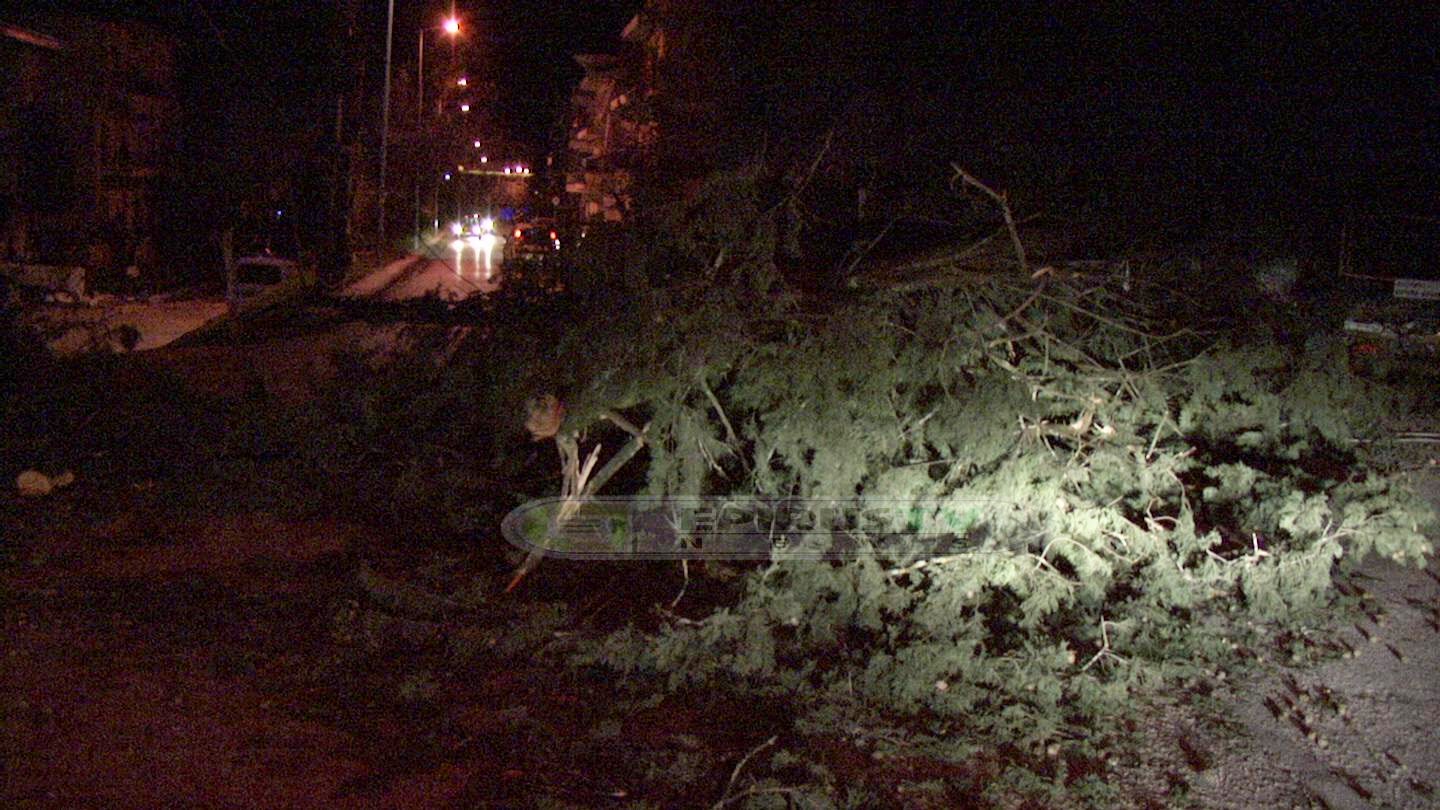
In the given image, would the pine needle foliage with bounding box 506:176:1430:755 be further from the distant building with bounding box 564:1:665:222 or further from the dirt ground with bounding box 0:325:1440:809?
the distant building with bounding box 564:1:665:222

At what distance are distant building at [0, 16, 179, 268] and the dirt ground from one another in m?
24.2

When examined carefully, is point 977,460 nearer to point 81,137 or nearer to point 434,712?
point 434,712

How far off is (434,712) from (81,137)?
3004cm

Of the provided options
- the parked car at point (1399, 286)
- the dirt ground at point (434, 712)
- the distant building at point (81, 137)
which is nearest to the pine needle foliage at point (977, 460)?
the dirt ground at point (434, 712)

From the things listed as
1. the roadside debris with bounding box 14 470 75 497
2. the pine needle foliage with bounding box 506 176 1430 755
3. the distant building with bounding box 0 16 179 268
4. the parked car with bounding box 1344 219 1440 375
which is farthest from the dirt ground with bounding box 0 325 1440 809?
the distant building with bounding box 0 16 179 268

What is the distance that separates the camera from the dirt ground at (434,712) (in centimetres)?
464

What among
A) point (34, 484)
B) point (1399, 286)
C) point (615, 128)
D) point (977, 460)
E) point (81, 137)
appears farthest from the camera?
point (81, 137)

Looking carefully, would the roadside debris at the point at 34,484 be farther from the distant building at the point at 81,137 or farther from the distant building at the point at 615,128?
the distant building at the point at 81,137

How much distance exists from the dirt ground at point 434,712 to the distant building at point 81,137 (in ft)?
79.5

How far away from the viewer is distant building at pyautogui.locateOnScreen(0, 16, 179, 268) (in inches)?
1097

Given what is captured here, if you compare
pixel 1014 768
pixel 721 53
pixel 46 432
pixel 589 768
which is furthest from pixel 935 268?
pixel 721 53

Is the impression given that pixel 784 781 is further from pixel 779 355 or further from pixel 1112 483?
pixel 1112 483

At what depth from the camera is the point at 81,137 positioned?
30031mm

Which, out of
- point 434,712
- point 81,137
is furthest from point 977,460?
point 81,137
